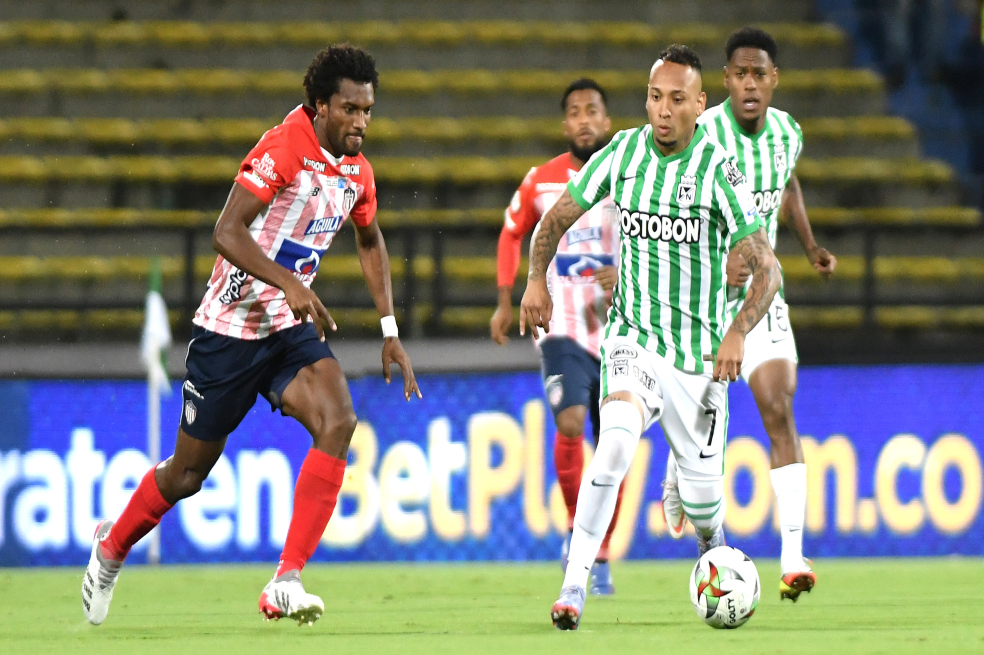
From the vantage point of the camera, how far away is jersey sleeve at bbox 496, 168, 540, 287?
780 cm

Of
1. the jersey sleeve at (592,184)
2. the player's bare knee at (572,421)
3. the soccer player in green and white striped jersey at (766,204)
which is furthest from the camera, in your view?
the player's bare knee at (572,421)

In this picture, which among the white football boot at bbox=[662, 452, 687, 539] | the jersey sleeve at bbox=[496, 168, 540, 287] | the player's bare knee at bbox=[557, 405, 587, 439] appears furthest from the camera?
the jersey sleeve at bbox=[496, 168, 540, 287]

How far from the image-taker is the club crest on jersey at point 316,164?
5676 mm

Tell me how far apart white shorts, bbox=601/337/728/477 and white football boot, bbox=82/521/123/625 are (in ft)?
6.24

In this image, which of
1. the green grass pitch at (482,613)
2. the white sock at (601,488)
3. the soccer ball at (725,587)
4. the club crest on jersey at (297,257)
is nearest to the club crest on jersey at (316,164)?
the club crest on jersey at (297,257)

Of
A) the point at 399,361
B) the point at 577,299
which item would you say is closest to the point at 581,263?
the point at 577,299

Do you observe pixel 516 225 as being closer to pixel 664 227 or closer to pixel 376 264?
pixel 376 264

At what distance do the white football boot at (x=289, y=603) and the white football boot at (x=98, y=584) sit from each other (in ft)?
2.80

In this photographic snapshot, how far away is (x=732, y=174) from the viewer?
221 inches

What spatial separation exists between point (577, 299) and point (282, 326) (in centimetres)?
224

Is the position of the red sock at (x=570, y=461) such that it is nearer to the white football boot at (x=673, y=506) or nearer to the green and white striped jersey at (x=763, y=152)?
the white football boot at (x=673, y=506)

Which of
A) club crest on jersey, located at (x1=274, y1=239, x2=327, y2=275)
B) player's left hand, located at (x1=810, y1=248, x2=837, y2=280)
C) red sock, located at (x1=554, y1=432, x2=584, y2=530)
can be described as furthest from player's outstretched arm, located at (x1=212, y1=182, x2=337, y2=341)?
player's left hand, located at (x1=810, y1=248, x2=837, y2=280)

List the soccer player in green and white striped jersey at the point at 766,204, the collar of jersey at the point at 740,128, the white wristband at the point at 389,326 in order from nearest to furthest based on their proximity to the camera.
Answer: the white wristband at the point at 389,326
the soccer player in green and white striped jersey at the point at 766,204
the collar of jersey at the point at 740,128

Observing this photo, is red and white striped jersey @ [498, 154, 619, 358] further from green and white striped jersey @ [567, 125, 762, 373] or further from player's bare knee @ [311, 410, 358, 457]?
player's bare knee @ [311, 410, 358, 457]
